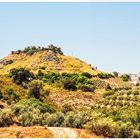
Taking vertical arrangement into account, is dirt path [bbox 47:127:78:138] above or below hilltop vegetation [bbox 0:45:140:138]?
below

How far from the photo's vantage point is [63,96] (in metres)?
75.6

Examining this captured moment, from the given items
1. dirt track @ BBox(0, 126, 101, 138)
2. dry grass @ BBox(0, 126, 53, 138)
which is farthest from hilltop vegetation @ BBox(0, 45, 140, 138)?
dry grass @ BBox(0, 126, 53, 138)

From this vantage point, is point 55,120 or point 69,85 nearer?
point 55,120

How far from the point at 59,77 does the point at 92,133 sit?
68062 mm

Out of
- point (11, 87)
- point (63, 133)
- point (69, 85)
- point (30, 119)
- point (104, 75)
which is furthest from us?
point (104, 75)

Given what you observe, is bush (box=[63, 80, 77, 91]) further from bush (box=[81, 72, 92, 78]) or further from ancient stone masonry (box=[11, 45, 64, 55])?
ancient stone masonry (box=[11, 45, 64, 55])

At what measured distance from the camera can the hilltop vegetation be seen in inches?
1339

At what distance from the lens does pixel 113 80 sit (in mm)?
106938

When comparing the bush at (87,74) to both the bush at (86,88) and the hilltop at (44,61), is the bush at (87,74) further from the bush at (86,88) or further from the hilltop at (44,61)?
the bush at (86,88)

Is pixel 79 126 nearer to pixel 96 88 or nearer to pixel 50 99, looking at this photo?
pixel 50 99

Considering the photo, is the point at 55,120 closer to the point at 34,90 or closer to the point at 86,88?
the point at 34,90

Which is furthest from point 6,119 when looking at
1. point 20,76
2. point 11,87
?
point 20,76

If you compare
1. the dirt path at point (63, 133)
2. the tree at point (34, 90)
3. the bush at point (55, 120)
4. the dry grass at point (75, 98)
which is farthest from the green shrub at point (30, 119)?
the dry grass at point (75, 98)

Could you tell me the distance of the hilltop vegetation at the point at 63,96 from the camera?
112 ft
